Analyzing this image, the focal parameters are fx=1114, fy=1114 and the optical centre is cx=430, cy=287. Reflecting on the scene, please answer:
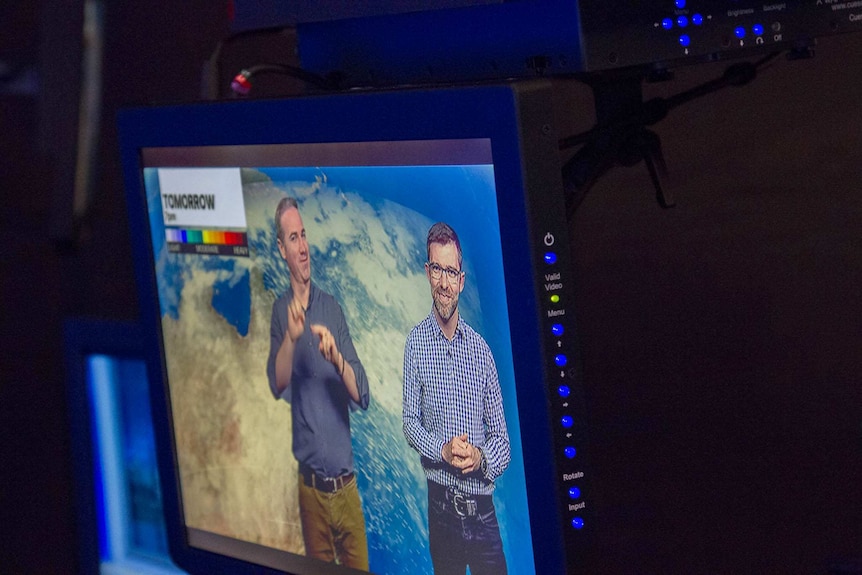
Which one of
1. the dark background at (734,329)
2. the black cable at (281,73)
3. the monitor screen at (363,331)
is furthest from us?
the dark background at (734,329)

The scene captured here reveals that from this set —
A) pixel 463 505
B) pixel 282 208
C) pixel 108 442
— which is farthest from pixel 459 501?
pixel 108 442

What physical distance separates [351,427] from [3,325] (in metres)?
1.14

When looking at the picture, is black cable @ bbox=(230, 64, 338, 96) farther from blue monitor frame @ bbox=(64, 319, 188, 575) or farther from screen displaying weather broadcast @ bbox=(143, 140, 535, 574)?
blue monitor frame @ bbox=(64, 319, 188, 575)

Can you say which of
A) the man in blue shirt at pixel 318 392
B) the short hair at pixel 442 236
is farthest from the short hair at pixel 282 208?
the short hair at pixel 442 236

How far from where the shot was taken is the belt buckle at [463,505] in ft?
2.27

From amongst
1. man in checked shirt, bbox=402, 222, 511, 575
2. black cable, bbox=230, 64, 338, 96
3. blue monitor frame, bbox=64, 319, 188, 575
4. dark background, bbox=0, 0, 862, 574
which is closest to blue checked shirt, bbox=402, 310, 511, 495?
man in checked shirt, bbox=402, 222, 511, 575

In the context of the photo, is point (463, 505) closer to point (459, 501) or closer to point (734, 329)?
point (459, 501)

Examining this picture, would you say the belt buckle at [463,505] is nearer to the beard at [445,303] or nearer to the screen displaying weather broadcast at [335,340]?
the screen displaying weather broadcast at [335,340]

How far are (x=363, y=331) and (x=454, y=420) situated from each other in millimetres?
94

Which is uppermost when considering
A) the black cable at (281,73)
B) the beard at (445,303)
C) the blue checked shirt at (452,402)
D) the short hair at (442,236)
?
the black cable at (281,73)

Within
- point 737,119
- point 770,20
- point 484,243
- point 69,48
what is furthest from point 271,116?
point 69,48

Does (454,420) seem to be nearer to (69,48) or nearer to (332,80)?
(332,80)

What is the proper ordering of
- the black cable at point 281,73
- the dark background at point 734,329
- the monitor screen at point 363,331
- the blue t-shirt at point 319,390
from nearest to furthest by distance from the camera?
1. the monitor screen at point 363,331
2. the blue t-shirt at point 319,390
3. the black cable at point 281,73
4. the dark background at point 734,329

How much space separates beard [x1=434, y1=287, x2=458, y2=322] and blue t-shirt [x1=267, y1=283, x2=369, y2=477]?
0.09 metres
